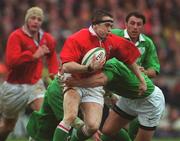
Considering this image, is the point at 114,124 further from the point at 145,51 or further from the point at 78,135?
the point at 145,51

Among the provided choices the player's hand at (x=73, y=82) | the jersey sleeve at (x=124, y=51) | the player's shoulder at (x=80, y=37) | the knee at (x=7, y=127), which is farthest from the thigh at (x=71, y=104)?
the knee at (x=7, y=127)

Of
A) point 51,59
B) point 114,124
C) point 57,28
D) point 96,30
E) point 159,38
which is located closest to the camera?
point 96,30

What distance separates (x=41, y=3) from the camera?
748 inches

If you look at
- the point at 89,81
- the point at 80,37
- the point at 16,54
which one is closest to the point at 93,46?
the point at 80,37

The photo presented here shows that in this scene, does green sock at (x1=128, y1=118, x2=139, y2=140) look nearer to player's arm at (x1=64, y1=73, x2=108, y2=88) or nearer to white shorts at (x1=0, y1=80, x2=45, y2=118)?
white shorts at (x1=0, y1=80, x2=45, y2=118)

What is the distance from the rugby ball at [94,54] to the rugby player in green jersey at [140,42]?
130cm

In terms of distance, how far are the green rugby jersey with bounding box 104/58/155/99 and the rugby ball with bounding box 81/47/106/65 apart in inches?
13.9

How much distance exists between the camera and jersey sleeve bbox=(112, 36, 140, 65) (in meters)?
10.5

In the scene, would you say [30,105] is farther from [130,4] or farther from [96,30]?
[130,4]

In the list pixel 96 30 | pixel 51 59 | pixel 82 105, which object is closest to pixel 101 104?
pixel 82 105

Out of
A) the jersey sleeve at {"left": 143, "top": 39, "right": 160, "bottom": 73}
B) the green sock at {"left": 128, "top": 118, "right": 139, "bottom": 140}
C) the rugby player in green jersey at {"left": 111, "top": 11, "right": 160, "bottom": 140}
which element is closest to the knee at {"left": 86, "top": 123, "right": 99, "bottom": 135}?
the rugby player in green jersey at {"left": 111, "top": 11, "right": 160, "bottom": 140}

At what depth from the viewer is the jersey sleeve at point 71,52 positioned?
999 centimetres

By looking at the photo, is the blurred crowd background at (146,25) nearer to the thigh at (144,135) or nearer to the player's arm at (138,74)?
the thigh at (144,135)

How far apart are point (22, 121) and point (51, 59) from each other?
3553mm
